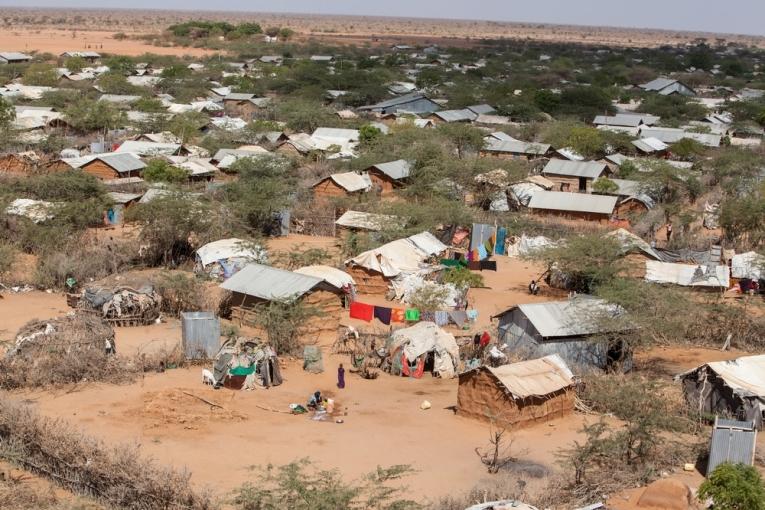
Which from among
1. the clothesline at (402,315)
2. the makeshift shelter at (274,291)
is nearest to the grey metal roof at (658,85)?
the clothesline at (402,315)

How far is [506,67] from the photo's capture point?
3364 inches

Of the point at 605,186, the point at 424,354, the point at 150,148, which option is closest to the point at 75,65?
the point at 150,148

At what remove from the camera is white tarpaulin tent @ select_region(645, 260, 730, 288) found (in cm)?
2355

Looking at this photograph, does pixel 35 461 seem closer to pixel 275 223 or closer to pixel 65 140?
pixel 275 223

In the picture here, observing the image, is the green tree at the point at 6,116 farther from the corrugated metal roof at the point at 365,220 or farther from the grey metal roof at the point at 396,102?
the grey metal roof at the point at 396,102

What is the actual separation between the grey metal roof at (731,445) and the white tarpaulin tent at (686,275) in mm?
9686

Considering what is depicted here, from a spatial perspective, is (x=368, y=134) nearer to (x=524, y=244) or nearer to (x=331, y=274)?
(x=524, y=244)

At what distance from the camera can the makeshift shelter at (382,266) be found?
23281 millimetres

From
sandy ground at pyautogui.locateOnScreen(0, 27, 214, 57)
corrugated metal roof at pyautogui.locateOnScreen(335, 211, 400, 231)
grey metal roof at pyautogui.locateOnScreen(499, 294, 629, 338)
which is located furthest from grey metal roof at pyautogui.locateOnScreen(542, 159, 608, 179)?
sandy ground at pyautogui.locateOnScreen(0, 27, 214, 57)

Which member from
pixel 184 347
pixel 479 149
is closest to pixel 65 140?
pixel 479 149

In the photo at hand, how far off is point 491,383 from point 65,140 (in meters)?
29.3

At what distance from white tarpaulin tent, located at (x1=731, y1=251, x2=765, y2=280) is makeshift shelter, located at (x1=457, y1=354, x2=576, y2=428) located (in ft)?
31.7

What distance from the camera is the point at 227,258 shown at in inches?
938

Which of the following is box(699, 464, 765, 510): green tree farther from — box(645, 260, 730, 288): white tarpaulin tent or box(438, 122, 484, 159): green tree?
box(438, 122, 484, 159): green tree
